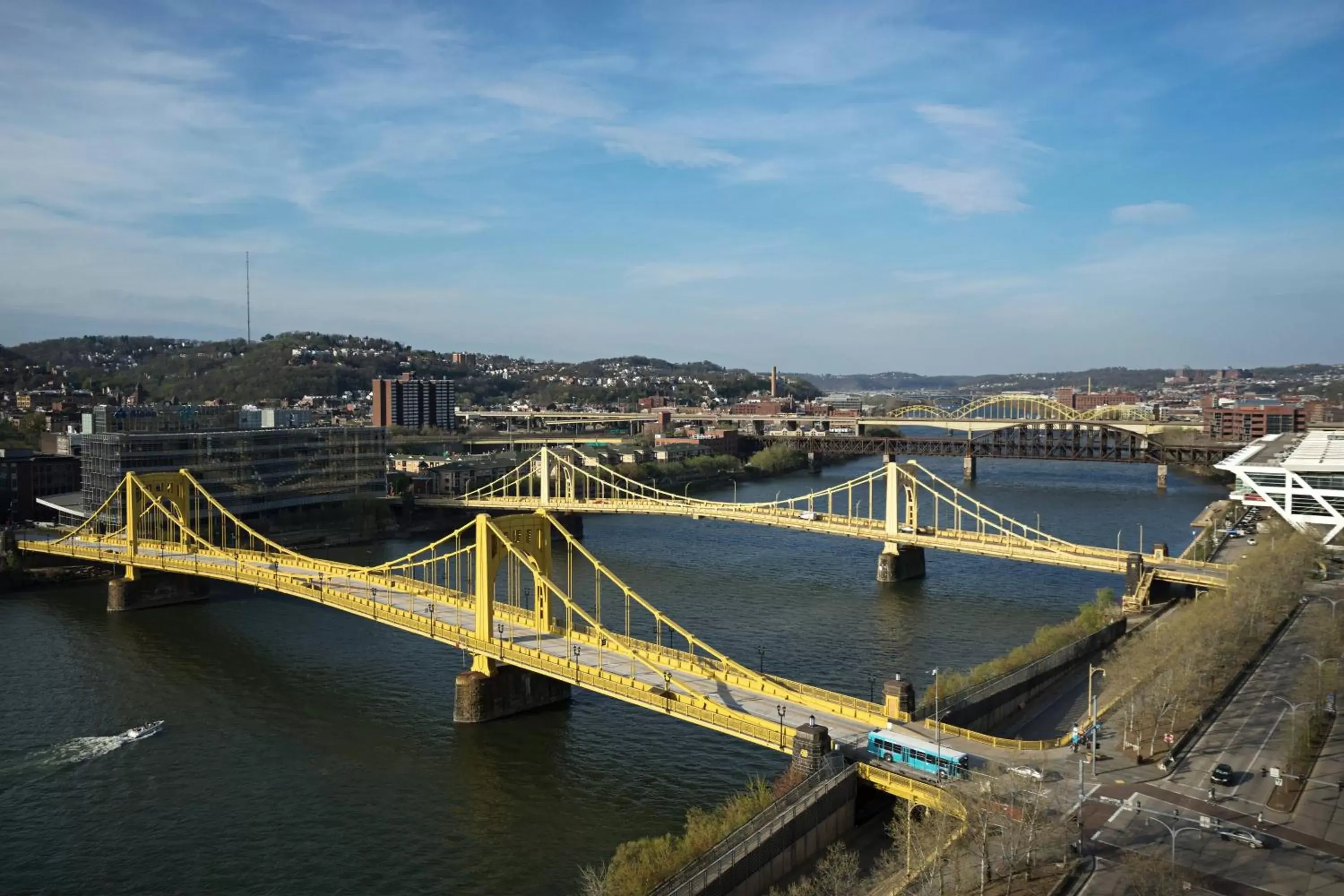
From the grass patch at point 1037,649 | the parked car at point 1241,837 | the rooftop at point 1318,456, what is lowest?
the grass patch at point 1037,649

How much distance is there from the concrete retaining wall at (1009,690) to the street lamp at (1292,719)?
438 cm

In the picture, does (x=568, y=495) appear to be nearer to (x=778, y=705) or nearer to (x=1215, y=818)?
(x=778, y=705)

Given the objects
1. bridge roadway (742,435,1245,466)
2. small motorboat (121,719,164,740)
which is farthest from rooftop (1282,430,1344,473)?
small motorboat (121,719,164,740)

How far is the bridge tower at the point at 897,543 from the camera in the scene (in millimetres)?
39469

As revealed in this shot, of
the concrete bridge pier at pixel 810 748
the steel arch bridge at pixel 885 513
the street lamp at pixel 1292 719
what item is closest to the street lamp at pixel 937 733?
the concrete bridge pier at pixel 810 748

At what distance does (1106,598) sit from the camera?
30.8 metres

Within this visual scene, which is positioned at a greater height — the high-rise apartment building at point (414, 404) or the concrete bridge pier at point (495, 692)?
the high-rise apartment building at point (414, 404)

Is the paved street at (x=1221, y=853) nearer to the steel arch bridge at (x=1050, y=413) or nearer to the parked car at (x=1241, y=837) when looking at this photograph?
the parked car at (x=1241, y=837)

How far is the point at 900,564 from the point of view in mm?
39625

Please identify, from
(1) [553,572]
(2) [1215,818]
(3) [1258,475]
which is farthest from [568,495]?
(2) [1215,818]

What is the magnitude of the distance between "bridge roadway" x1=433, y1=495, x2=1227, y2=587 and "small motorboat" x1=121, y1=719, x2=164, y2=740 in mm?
25785

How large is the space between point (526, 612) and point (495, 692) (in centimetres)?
338

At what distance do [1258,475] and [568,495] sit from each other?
103ft

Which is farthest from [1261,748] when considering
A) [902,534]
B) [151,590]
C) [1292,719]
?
[151,590]
